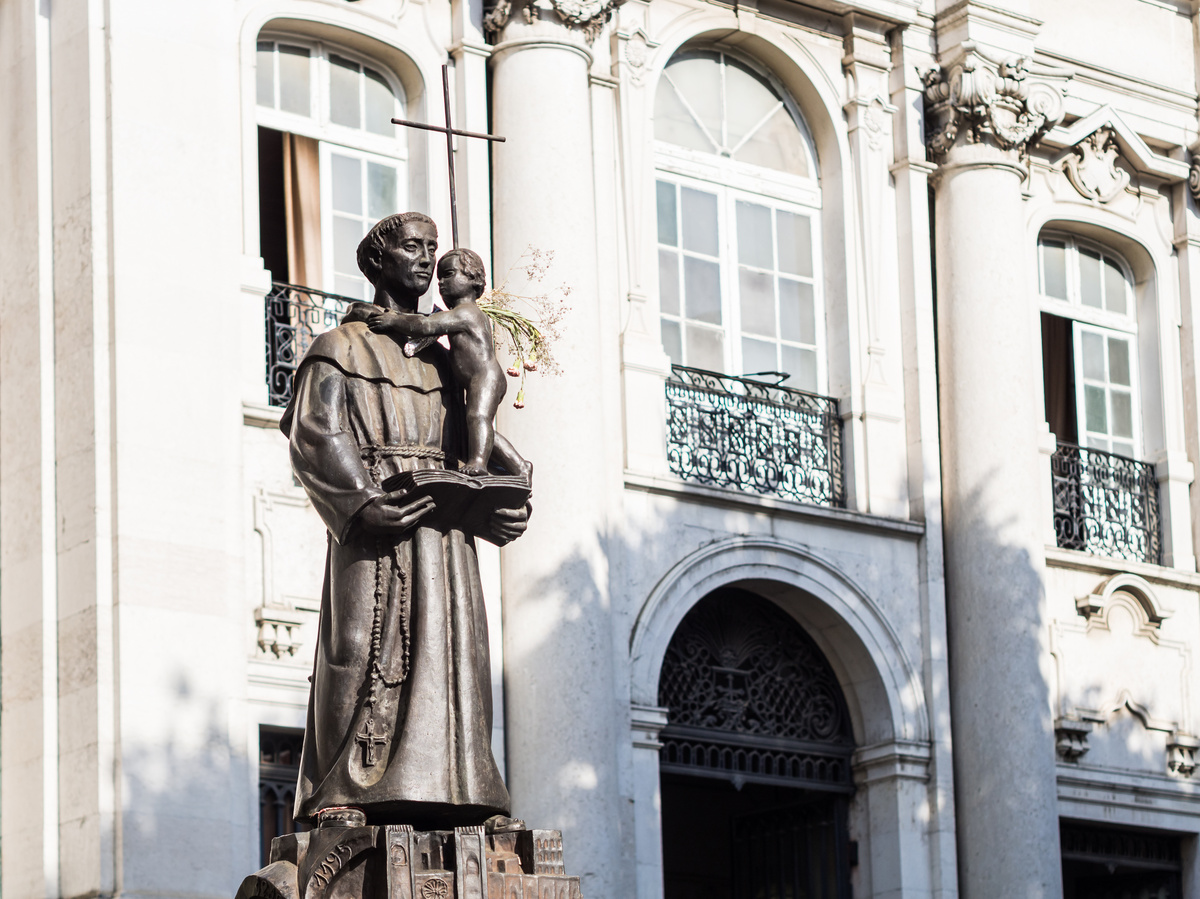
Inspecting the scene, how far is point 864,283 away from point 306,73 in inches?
173

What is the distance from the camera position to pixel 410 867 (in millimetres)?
6547

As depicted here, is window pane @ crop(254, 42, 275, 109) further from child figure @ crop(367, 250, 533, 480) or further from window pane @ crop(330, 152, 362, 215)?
child figure @ crop(367, 250, 533, 480)

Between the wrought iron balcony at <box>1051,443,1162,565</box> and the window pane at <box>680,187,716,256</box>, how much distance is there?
3.33 meters

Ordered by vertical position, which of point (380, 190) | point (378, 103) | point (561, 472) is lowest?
point (561, 472)

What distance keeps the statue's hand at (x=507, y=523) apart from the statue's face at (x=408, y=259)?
0.76 m

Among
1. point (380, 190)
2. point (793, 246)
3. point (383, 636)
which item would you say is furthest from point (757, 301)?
point (383, 636)

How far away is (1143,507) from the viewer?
1892 cm

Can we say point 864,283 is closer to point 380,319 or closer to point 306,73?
point 306,73

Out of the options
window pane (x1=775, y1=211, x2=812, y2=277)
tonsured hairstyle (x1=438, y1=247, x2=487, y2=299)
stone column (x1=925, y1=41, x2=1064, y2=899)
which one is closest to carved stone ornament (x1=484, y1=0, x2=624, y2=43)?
window pane (x1=775, y1=211, x2=812, y2=277)

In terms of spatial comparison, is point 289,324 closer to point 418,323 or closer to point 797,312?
point 797,312

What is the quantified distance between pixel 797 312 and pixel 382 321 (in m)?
10.5

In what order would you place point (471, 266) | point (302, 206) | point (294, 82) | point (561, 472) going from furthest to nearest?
1. point (294, 82)
2. point (302, 206)
3. point (561, 472)
4. point (471, 266)

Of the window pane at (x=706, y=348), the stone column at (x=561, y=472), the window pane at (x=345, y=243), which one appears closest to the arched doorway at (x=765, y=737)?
the stone column at (x=561, y=472)

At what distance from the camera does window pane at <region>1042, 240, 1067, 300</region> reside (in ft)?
62.8
